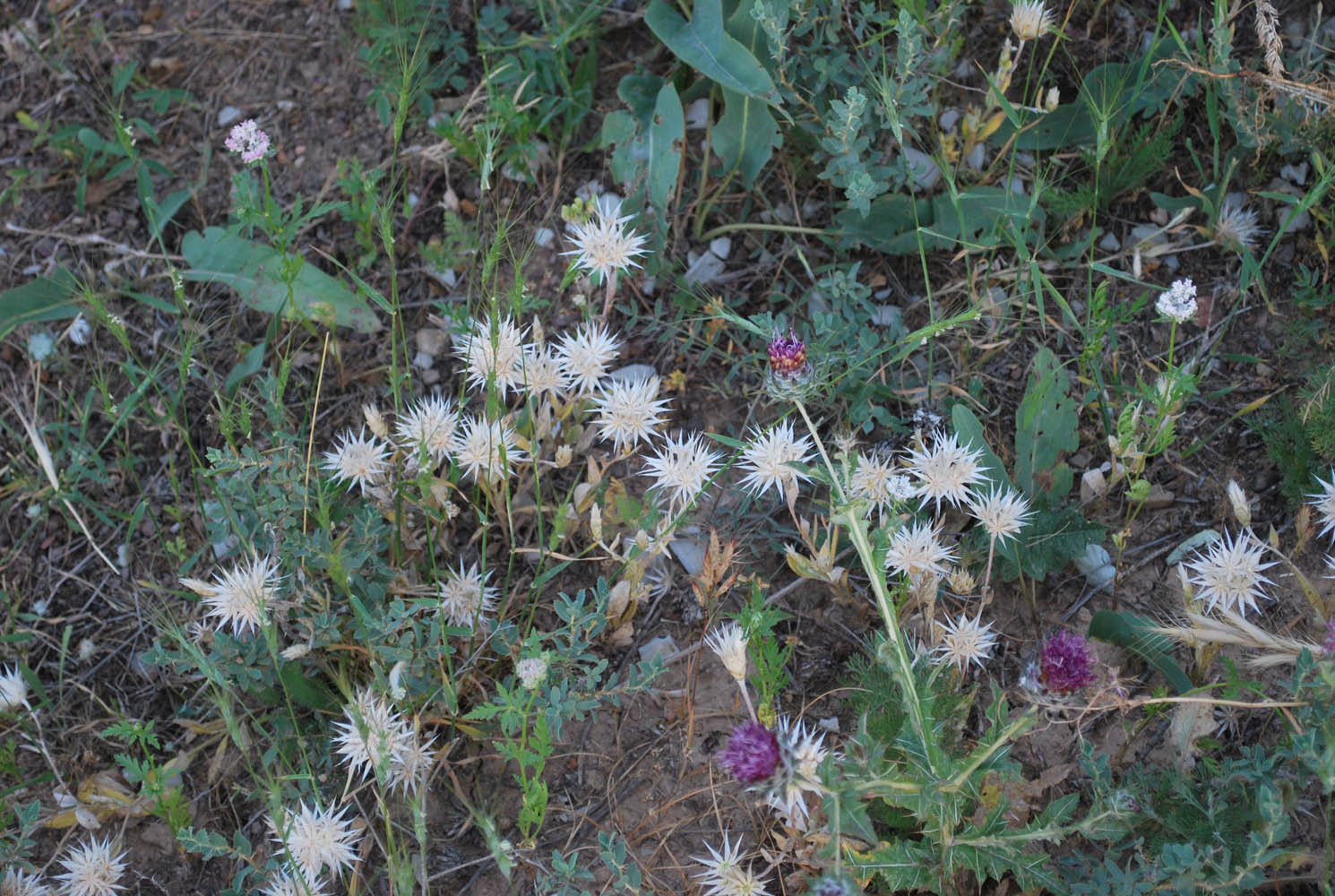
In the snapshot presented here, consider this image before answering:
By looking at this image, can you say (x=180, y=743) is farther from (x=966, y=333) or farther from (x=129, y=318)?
(x=966, y=333)

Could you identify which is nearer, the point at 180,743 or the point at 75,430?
the point at 180,743

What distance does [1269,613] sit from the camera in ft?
7.22

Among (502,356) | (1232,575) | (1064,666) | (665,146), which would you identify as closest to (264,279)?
(502,356)

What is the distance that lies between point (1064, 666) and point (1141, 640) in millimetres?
453

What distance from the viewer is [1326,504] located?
200 centimetres

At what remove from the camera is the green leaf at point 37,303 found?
2.82 metres

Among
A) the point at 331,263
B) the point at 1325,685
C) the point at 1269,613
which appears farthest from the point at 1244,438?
the point at 331,263

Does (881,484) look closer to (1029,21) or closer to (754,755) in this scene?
(754,755)

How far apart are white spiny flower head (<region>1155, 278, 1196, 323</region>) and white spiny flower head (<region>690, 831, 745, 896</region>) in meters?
1.31

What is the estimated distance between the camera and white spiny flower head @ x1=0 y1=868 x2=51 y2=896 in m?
2.03

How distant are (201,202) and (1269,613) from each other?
9.48 ft

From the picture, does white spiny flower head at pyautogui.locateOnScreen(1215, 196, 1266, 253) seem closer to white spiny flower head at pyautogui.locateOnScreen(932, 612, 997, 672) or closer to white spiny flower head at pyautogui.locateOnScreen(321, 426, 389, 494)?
white spiny flower head at pyautogui.locateOnScreen(932, 612, 997, 672)

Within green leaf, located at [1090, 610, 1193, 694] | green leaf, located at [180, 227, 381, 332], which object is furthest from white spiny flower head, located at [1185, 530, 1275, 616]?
green leaf, located at [180, 227, 381, 332]

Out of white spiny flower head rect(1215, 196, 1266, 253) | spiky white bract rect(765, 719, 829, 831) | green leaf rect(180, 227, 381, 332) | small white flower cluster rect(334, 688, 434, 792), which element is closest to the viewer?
spiky white bract rect(765, 719, 829, 831)
